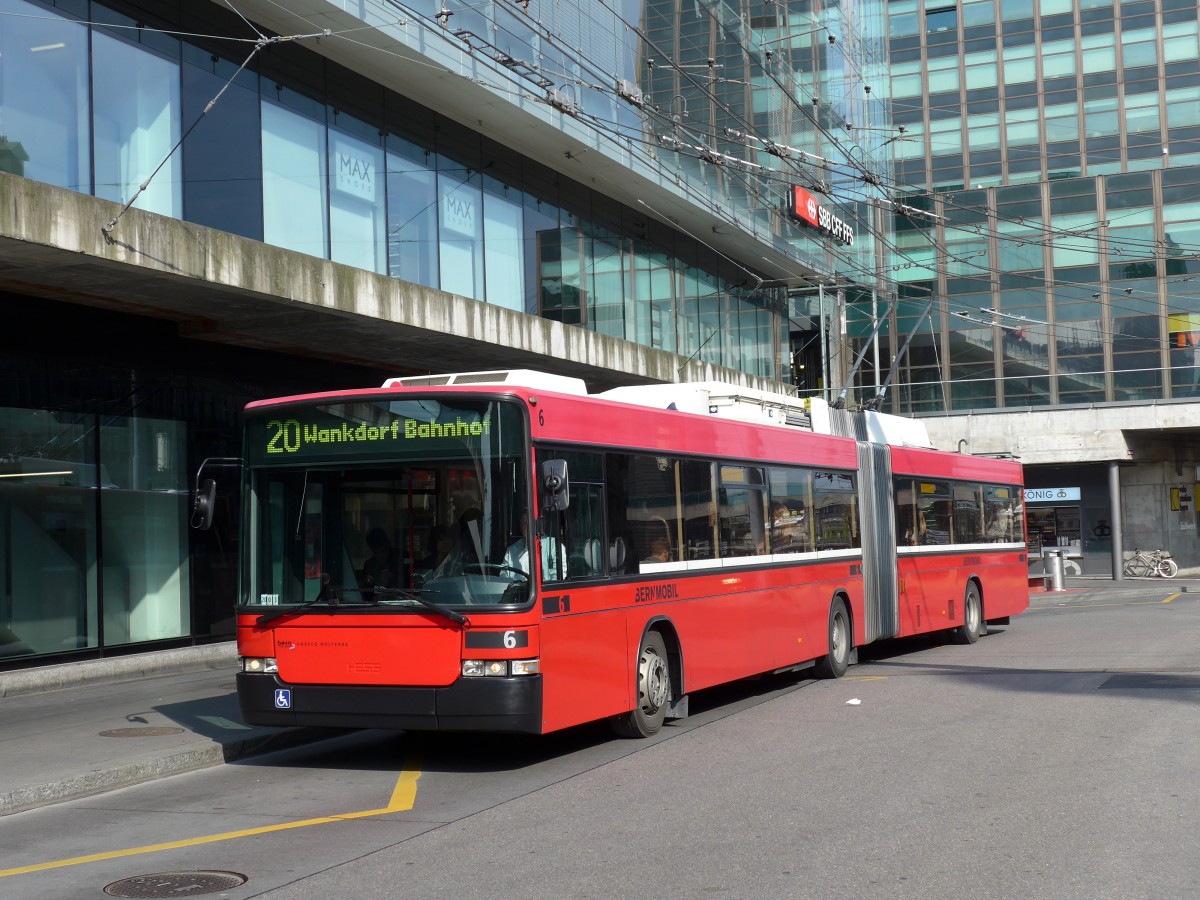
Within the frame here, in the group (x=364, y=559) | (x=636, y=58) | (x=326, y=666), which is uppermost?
(x=636, y=58)

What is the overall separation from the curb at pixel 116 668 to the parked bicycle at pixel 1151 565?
32413 millimetres

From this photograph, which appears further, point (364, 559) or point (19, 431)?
point (19, 431)

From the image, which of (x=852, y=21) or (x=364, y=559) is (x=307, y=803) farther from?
(x=852, y=21)

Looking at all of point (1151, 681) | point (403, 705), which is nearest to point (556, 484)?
point (403, 705)

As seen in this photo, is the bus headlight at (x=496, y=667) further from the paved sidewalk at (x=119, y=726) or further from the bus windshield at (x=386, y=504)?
the paved sidewalk at (x=119, y=726)

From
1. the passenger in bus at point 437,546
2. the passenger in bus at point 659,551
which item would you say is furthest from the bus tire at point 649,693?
the passenger in bus at point 437,546

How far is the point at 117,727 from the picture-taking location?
41.2 ft

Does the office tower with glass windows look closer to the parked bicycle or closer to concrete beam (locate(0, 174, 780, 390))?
the parked bicycle

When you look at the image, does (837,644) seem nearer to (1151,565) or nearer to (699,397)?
(699,397)

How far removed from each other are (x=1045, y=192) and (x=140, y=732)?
168 ft

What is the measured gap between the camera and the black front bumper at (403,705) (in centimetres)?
955

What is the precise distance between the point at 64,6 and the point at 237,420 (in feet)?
20.5

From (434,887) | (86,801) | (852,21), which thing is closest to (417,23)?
(86,801)

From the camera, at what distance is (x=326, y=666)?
10062 millimetres
